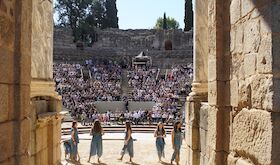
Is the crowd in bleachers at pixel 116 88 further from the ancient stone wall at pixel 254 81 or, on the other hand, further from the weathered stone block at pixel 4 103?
the weathered stone block at pixel 4 103

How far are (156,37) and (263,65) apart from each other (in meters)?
44.7

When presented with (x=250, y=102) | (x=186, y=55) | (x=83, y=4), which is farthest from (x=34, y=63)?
(x=83, y=4)

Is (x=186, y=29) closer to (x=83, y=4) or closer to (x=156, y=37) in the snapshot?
(x=156, y=37)

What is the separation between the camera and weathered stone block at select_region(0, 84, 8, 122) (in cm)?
425

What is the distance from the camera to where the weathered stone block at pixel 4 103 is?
167 inches

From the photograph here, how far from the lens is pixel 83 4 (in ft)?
173

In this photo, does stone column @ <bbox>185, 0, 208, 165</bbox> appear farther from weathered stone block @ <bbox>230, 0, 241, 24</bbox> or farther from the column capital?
weathered stone block @ <bbox>230, 0, 241, 24</bbox>

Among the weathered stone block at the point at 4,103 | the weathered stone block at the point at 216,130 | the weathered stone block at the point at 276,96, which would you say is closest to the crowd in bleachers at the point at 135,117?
the weathered stone block at the point at 216,130

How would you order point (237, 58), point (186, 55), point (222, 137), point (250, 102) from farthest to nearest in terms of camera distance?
point (186, 55) → point (222, 137) → point (237, 58) → point (250, 102)

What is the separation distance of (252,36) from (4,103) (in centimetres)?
273

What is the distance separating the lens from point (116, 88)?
33094 millimetres

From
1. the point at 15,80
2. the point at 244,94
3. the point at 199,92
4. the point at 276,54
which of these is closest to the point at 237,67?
the point at 244,94

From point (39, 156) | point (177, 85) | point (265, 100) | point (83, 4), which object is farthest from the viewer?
point (83, 4)

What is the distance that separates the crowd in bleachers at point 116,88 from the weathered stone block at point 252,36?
20.3 m
